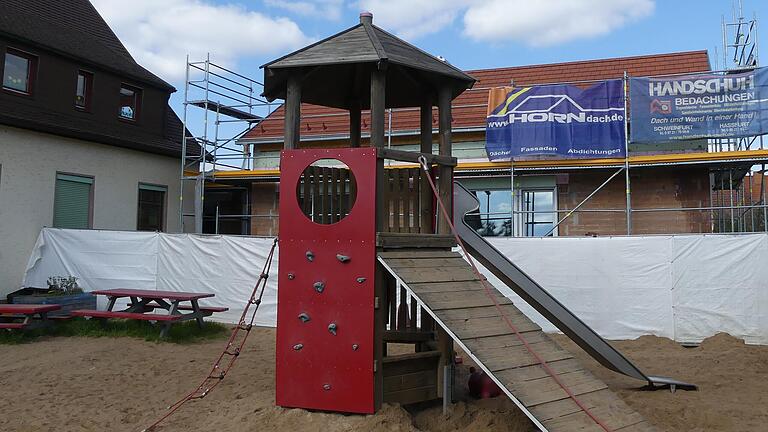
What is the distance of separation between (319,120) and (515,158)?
608cm

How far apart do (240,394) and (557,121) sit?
9.01 meters

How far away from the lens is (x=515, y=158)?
1345 cm

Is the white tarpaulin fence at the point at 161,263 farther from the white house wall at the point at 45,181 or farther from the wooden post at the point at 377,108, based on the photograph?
the wooden post at the point at 377,108

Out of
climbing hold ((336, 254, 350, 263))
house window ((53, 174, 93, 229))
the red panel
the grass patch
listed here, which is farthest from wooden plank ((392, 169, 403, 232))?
house window ((53, 174, 93, 229))

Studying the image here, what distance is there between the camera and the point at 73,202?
15.3 metres

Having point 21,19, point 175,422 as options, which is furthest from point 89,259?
point 175,422

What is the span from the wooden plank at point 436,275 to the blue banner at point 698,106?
26.0 ft

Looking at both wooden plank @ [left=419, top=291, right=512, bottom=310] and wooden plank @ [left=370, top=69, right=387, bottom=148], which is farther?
wooden plank @ [left=370, top=69, right=387, bottom=148]

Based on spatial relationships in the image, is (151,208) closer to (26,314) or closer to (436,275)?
(26,314)

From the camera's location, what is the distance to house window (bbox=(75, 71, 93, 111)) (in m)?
16.2

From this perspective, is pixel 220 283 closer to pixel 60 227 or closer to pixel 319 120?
pixel 60 227

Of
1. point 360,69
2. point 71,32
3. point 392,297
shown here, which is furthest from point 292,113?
point 71,32

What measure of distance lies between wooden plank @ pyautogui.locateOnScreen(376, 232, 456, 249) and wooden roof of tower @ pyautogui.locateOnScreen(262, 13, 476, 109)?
1.59m

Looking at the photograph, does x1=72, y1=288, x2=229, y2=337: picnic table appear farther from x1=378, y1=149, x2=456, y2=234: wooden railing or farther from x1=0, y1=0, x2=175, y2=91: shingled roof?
x1=0, y1=0, x2=175, y2=91: shingled roof
